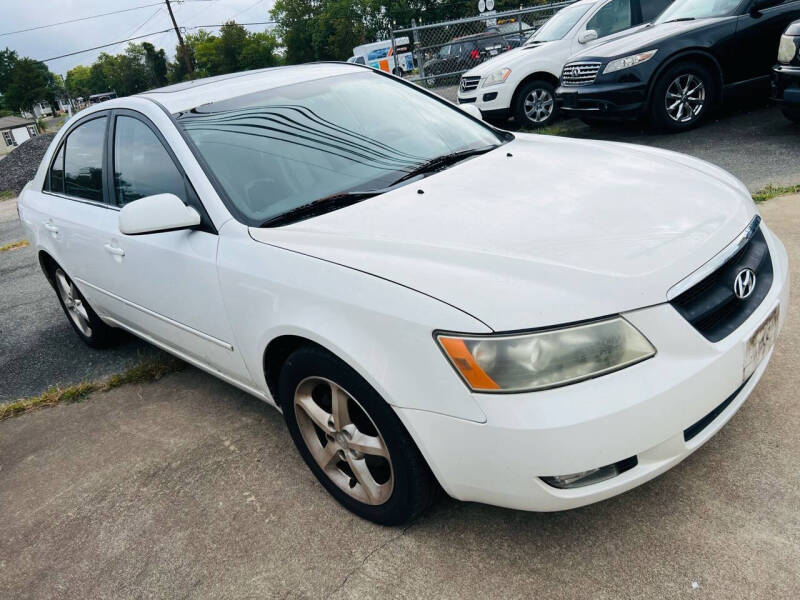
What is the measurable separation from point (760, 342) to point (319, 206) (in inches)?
66.1

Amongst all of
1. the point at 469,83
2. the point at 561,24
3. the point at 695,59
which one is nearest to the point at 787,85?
the point at 695,59

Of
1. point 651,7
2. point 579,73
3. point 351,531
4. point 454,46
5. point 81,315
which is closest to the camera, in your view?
point 351,531

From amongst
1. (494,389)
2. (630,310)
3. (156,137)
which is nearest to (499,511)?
(494,389)

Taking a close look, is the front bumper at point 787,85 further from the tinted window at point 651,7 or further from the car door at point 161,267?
the car door at point 161,267

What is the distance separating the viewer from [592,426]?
1.78 metres

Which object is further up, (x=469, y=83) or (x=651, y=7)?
(x=651, y=7)

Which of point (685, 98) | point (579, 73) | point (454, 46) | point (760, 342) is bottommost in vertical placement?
point (760, 342)

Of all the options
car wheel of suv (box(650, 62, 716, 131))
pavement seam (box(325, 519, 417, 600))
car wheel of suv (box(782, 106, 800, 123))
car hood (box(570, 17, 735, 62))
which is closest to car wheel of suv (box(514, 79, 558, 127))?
car hood (box(570, 17, 735, 62))

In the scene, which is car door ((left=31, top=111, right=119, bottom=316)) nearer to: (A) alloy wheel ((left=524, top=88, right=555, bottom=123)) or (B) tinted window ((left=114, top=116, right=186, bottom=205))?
(B) tinted window ((left=114, top=116, right=186, bottom=205))

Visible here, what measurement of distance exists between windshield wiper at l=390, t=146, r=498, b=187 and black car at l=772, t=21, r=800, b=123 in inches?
178

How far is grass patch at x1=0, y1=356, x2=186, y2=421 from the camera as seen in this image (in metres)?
3.97

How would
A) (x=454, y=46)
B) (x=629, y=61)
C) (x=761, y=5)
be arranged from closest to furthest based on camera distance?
(x=761, y=5) → (x=629, y=61) → (x=454, y=46)

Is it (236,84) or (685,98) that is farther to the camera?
(685,98)

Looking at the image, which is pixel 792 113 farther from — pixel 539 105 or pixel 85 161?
pixel 85 161
